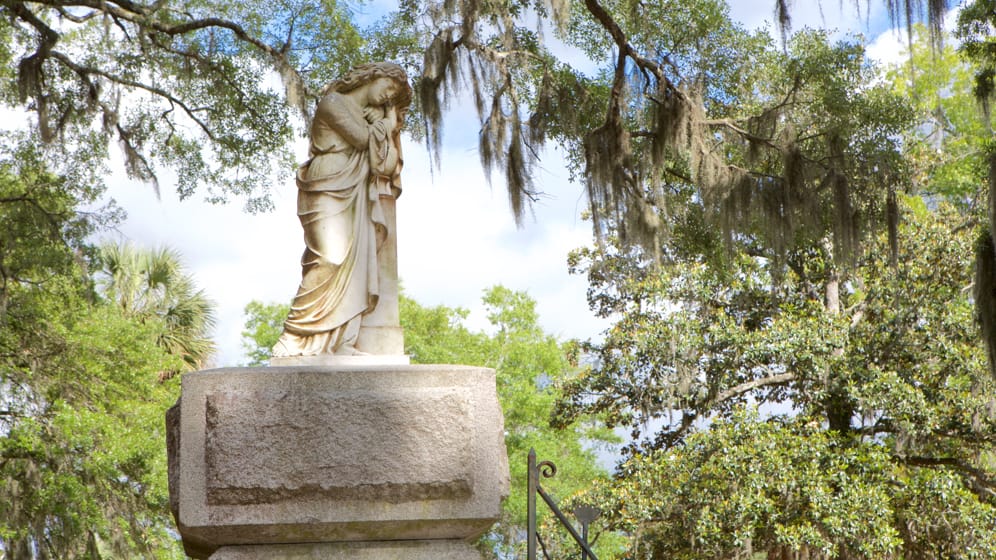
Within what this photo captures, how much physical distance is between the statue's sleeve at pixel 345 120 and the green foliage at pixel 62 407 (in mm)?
8332

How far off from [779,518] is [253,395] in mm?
9786

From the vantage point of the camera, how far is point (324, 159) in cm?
488

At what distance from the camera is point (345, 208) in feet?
15.7

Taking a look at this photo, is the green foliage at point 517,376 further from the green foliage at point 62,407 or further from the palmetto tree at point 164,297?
the green foliage at point 62,407

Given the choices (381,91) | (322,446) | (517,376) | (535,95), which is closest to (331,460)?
(322,446)

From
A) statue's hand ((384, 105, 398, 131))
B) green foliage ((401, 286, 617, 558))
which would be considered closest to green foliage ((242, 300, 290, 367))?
green foliage ((401, 286, 617, 558))

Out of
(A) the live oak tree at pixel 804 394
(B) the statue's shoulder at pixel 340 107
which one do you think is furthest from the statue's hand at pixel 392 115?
(A) the live oak tree at pixel 804 394

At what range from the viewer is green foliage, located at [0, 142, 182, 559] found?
1195 centimetres

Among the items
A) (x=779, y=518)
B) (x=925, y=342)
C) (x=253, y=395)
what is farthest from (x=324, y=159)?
(x=925, y=342)

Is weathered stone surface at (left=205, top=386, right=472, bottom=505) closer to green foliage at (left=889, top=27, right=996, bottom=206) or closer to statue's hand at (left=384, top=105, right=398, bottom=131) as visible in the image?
statue's hand at (left=384, top=105, right=398, bottom=131)

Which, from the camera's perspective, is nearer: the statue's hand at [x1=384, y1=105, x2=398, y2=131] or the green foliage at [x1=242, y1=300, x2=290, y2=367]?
the statue's hand at [x1=384, y1=105, x2=398, y2=131]

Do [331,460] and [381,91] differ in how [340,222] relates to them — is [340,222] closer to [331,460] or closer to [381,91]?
[381,91]

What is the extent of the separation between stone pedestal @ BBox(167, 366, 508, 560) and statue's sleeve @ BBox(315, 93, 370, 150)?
3.90ft

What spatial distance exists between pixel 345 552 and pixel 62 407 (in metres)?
9.18
